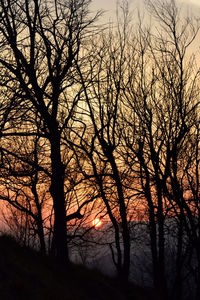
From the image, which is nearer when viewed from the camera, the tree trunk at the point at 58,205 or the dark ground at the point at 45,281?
the dark ground at the point at 45,281

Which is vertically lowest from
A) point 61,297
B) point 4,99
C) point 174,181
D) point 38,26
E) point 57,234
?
point 61,297

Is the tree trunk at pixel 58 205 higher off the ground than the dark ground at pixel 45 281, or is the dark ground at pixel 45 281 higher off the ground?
the tree trunk at pixel 58 205

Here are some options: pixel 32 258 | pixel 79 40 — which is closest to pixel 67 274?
pixel 32 258

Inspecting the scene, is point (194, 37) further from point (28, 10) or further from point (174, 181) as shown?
point (28, 10)

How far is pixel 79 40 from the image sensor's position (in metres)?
16.4

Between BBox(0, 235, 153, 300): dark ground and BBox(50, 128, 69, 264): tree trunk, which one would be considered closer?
BBox(0, 235, 153, 300): dark ground

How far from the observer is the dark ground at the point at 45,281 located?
1026cm

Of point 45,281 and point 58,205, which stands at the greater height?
point 58,205

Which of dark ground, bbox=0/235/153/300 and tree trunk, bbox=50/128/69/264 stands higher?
tree trunk, bbox=50/128/69/264

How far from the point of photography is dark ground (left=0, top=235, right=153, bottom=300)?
1026 centimetres

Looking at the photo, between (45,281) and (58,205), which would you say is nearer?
(45,281)

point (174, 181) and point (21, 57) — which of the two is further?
point (174, 181)

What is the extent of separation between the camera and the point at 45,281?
1165 cm

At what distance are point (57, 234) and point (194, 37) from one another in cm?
1196
